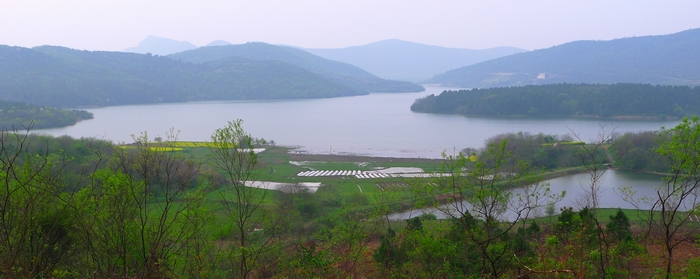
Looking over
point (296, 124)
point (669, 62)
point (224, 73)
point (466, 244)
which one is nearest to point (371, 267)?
point (466, 244)

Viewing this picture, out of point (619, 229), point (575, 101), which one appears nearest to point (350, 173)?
point (619, 229)

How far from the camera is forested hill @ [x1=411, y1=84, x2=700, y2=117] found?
3344cm

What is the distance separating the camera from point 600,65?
235 feet

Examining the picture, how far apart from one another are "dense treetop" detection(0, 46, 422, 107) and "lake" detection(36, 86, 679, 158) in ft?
37.5

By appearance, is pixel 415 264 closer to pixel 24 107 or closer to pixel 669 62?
pixel 24 107

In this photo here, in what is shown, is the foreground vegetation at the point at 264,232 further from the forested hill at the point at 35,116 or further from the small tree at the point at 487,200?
the forested hill at the point at 35,116

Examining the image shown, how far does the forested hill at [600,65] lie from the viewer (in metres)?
62.1

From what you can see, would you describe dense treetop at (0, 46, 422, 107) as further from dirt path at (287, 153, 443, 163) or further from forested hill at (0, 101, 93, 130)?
dirt path at (287, 153, 443, 163)

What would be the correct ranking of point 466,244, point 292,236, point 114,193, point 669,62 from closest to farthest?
point 114,193 → point 466,244 → point 292,236 → point 669,62

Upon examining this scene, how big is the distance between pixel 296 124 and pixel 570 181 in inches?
820

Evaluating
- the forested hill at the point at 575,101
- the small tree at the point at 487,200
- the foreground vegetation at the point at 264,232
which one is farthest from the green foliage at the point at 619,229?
the forested hill at the point at 575,101

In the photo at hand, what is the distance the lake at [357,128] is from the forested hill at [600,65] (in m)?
32.7

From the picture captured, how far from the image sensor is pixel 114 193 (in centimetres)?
354

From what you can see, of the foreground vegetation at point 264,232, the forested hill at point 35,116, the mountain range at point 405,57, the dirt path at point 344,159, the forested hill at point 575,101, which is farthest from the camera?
the mountain range at point 405,57
